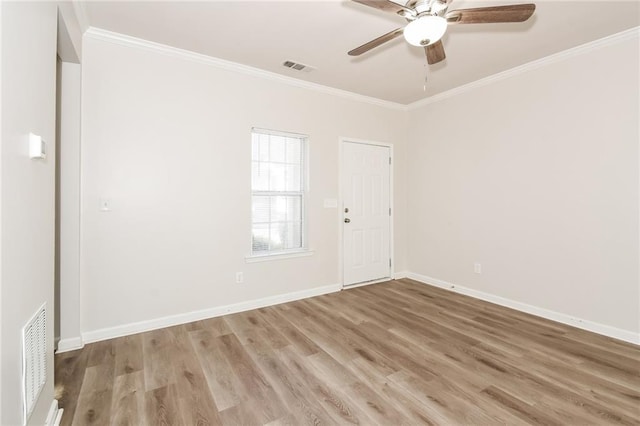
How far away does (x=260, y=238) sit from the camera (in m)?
3.71

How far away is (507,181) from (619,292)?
1.48 metres

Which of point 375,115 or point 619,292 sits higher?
point 375,115

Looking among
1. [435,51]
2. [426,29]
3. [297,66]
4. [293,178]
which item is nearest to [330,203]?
[293,178]

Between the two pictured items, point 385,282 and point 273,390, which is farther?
point 385,282

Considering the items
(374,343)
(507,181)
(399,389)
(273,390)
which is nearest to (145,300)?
(273,390)

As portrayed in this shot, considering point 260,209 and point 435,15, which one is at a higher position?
point 435,15

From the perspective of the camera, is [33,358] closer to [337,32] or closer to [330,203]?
[337,32]

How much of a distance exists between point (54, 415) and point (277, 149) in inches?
120

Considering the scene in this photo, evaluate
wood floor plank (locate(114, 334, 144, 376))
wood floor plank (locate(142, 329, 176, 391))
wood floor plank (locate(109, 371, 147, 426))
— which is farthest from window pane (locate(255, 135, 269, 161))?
wood floor plank (locate(109, 371, 147, 426))

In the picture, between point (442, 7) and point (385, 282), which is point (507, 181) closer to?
point (385, 282)

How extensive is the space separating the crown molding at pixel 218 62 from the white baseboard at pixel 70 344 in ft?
8.76

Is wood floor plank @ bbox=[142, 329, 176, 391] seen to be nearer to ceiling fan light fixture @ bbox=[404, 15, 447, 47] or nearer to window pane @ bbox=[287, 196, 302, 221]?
window pane @ bbox=[287, 196, 302, 221]

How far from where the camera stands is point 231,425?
172cm

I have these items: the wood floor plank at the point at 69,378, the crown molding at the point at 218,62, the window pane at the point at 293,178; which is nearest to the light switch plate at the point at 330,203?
the window pane at the point at 293,178
